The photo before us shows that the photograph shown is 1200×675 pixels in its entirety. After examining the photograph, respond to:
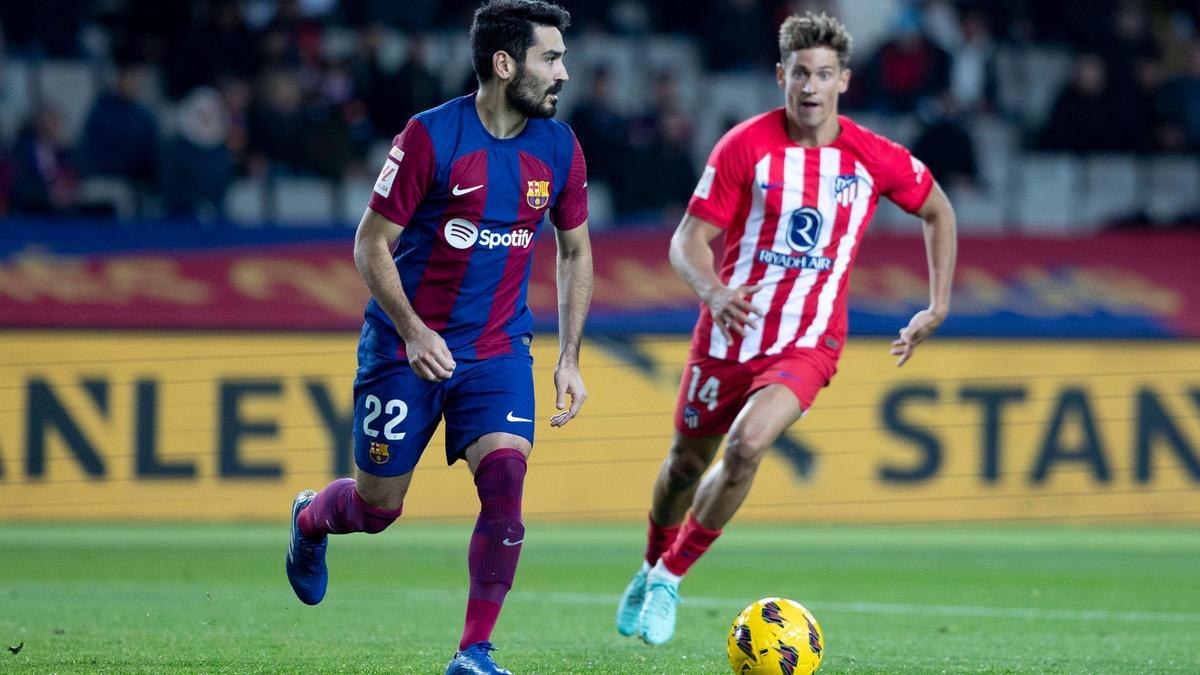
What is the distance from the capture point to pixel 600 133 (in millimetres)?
14328

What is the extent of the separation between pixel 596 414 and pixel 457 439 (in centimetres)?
696

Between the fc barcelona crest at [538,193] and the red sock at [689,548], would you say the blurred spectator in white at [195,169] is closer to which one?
the red sock at [689,548]

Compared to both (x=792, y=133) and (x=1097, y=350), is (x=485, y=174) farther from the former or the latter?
(x=1097, y=350)

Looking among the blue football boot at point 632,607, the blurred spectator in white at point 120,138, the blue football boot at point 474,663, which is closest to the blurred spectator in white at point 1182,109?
the blurred spectator in white at point 120,138

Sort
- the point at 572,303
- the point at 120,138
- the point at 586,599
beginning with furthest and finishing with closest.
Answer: the point at 120,138, the point at 586,599, the point at 572,303

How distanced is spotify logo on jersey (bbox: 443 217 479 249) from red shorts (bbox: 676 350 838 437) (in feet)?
5.54

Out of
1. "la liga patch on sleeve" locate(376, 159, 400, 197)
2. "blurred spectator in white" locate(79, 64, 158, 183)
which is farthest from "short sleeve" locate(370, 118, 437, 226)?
"blurred spectator in white" locate(79, 64, 158, 183)

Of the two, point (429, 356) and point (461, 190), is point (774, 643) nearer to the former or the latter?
point (429, 356)

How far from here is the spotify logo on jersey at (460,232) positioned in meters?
5.67

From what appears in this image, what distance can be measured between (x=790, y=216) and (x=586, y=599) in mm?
2535

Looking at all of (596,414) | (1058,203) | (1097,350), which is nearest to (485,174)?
(596,414)

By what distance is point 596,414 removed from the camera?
12625 millimetres

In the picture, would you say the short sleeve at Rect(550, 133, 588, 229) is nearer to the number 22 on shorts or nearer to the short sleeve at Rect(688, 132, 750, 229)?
the number 22 on shorts

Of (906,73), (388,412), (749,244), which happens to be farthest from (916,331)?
(906,73)
